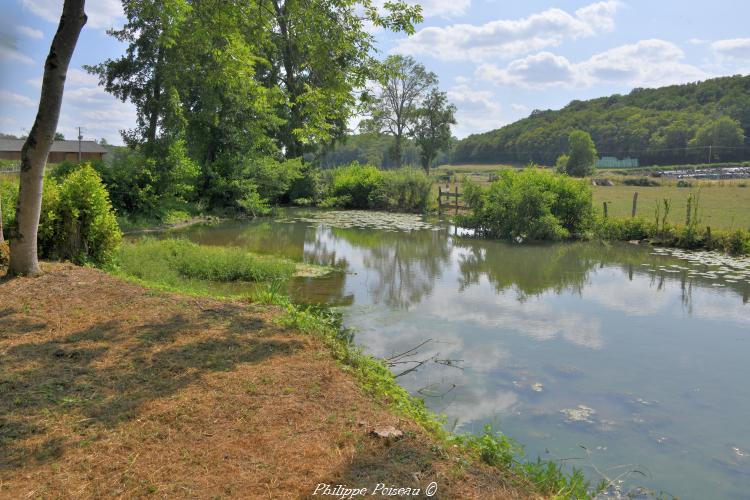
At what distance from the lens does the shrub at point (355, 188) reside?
34.8m

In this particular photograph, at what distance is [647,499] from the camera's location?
14.6ft

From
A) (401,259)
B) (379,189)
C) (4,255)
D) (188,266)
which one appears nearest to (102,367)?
(4,255)

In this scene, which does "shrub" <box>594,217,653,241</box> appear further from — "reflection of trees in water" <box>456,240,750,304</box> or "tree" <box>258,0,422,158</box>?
"tree" <box>258,0,422,158</box>

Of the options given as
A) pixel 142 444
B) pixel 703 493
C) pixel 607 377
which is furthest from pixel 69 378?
pixel 607 377

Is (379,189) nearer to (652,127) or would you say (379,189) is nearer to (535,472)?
(535,472)

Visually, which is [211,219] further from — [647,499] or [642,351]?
[647,499]

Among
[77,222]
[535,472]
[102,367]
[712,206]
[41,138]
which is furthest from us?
[712,206]

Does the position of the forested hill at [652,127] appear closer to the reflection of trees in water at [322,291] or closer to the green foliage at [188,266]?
the reflection of trees in water at [322,291]

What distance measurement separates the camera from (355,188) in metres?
35.4

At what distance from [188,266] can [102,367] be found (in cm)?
709

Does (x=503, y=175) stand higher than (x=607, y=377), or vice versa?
(x=503, y=175)

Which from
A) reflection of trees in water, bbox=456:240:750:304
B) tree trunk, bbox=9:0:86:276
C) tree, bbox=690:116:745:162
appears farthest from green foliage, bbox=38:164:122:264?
tree, bbox=690:116:745:162

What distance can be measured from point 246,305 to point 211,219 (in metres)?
18.6

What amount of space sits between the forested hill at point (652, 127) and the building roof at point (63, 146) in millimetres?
64652
